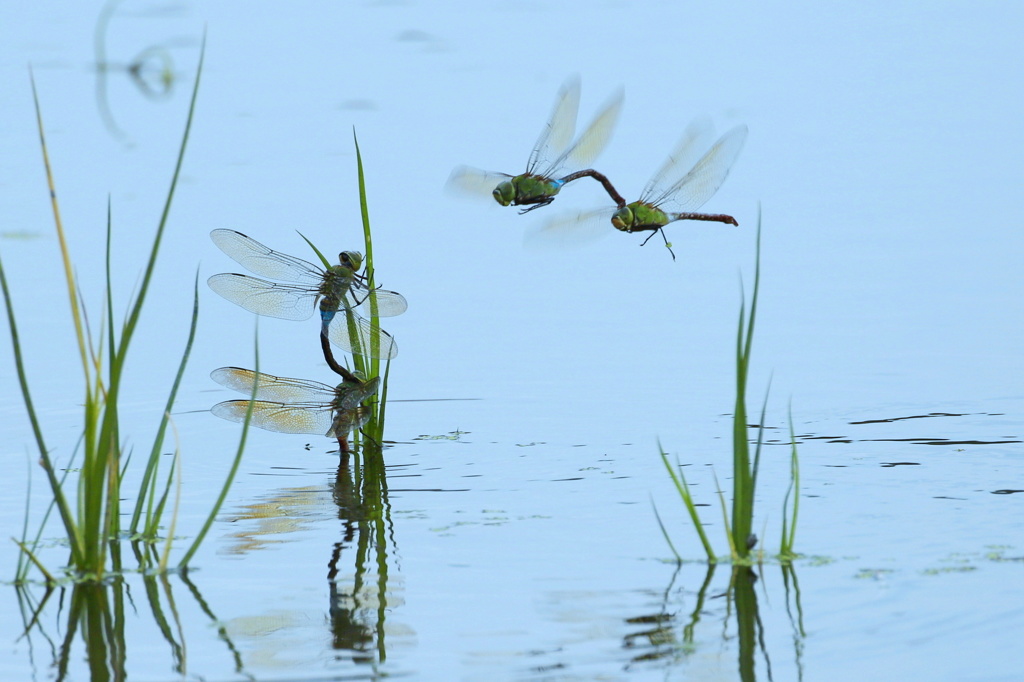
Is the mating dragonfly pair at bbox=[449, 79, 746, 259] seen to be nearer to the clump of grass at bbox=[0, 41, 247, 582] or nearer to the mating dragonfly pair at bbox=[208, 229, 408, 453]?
the clump of grass at bbox=[0, 41, 247, 582]

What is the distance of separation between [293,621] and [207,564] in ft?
1.73

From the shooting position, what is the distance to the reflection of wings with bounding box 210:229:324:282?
4641 mm

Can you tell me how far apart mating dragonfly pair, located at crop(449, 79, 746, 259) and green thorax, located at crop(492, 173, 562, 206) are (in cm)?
2

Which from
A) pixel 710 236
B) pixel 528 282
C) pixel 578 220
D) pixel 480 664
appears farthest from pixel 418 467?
pixel 710 236

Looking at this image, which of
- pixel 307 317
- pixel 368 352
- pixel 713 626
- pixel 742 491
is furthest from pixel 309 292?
pixel 713 626

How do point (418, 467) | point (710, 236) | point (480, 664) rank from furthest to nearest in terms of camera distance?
point (710, 236) → point (418, 467) → point (480, 664)

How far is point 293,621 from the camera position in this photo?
343 cm

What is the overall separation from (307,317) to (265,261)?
0.84ft

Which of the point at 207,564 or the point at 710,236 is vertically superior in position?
the point at 710,236

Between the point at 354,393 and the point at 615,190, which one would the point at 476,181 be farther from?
the point at 354,393

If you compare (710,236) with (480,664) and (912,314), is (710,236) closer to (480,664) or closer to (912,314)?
(912,314)

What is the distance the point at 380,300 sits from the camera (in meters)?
4.75

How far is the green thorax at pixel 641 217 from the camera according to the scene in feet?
12.0

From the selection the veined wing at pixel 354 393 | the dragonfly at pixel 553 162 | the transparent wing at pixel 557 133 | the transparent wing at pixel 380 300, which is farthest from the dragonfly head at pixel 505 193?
the veined wing at pixel 354 393
